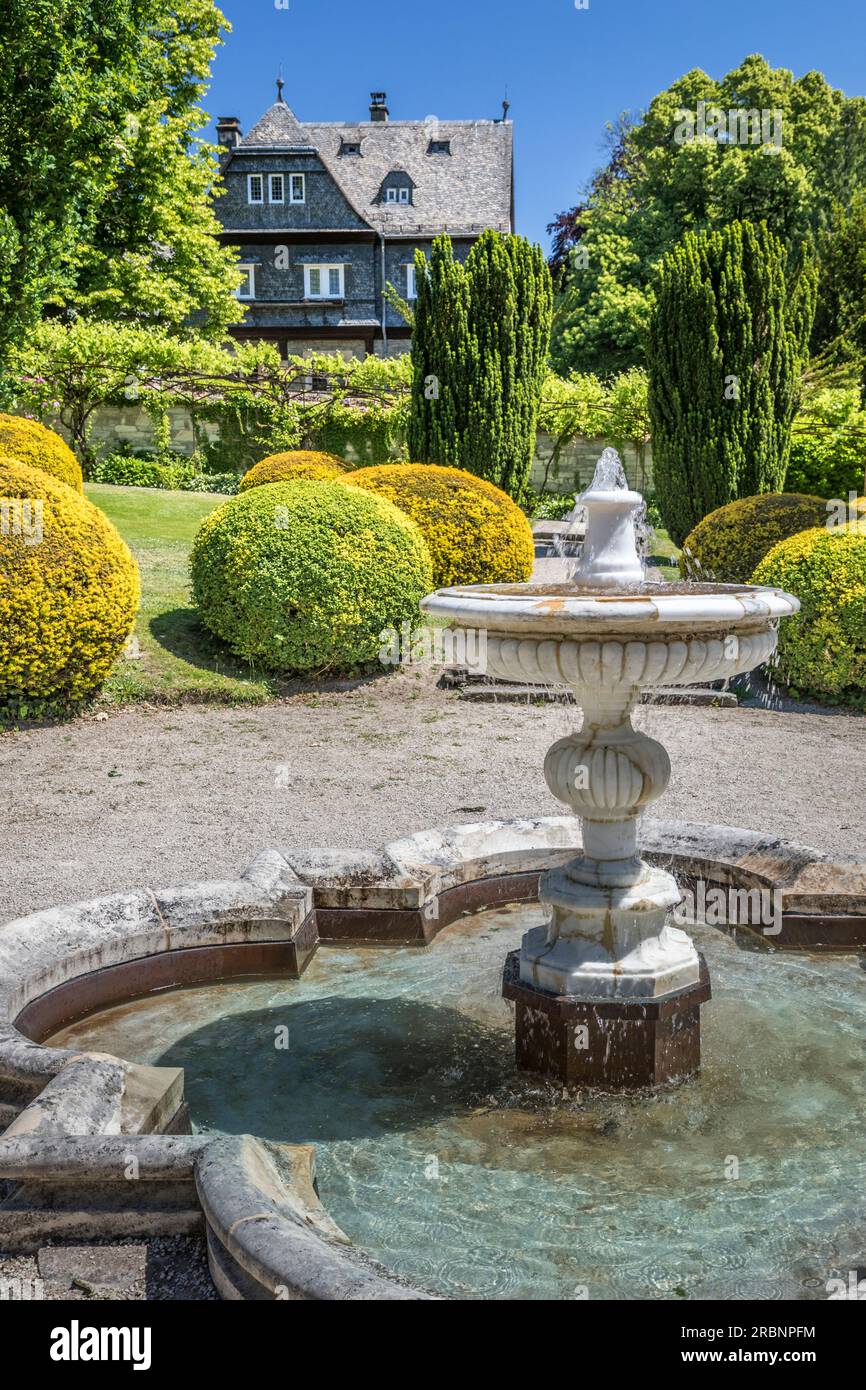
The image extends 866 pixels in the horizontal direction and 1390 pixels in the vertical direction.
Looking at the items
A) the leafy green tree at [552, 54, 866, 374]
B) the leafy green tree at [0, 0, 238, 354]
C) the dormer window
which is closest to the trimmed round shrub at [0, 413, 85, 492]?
the leafy green tree at [0, 0, 238, 354]

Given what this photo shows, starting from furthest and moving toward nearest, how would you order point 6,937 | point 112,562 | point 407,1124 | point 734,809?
point 112,562 < point 734,809 < point 6,937 < point 407,1124

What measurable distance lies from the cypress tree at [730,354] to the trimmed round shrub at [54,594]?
28.7 feet

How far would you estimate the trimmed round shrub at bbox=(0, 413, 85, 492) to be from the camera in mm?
13781

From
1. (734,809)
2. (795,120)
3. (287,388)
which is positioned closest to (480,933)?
(734,809)

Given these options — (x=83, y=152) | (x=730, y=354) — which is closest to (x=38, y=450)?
(x=83, y=152)

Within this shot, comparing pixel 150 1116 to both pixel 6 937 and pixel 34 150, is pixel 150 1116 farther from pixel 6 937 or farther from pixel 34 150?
pixel 34 150

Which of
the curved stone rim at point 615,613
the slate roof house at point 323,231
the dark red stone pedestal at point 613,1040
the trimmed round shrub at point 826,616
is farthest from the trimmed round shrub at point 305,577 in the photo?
the slate roof house at point 323,231

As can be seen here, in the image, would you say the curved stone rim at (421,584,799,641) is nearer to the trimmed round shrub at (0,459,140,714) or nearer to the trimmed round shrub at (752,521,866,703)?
the trimmed round shrub at (0,459,140,714)

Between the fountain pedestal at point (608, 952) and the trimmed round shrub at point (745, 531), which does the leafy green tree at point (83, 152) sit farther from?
the fountain pedestal at point (608, 952)

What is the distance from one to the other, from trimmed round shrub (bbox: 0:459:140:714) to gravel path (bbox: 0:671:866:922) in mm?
399

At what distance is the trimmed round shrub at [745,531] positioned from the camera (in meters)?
12.2

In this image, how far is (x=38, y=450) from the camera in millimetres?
13977
